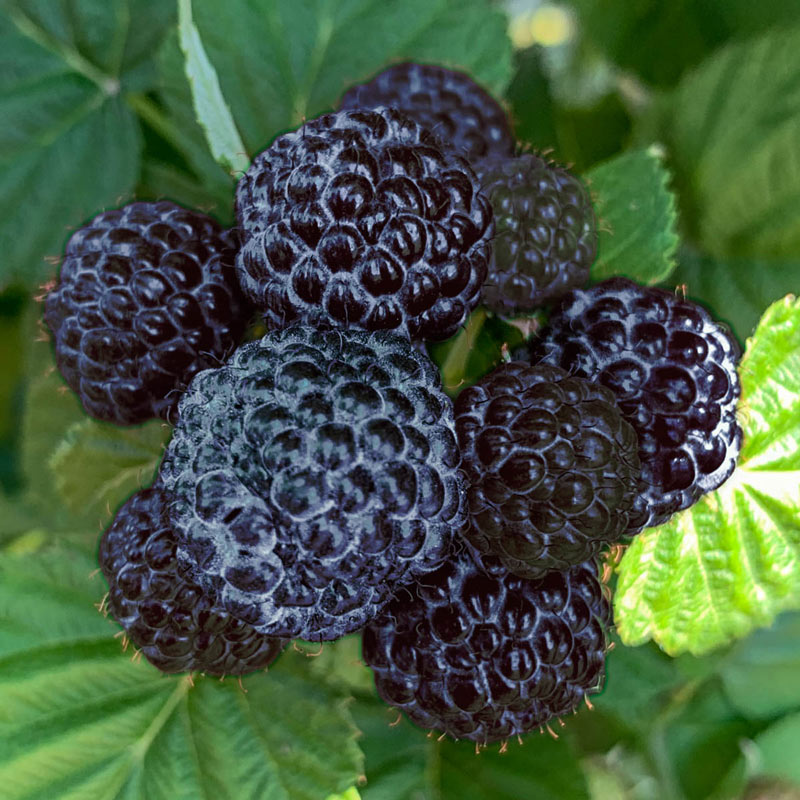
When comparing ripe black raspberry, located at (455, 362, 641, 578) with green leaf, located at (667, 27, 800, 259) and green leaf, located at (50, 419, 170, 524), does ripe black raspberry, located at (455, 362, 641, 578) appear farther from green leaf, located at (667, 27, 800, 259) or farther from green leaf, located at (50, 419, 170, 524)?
green leaf, located at (667, 27, 800, 259)

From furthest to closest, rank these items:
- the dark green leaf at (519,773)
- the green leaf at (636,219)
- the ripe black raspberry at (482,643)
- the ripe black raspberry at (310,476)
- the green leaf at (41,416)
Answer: the green leaf at (41,416)
the dark green leaf at (519,773)
the green leaf at (636,219)
the ripe black raspberry at (482,643)
the ripe black raspberry at (310,476)

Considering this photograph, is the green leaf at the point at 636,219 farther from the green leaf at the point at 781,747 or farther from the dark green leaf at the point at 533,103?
the green leaf at the point at 781,747

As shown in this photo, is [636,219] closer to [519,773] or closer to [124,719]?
[519,773]

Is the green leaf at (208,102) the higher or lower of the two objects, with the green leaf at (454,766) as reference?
higher

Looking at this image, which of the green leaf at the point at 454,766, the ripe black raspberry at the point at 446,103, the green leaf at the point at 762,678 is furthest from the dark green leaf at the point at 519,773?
the ripe black raspberry at the point at 446,103

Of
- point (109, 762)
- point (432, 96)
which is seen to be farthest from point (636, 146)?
point (109, 762)

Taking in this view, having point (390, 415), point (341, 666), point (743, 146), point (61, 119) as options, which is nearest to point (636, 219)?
point (743, 146)
